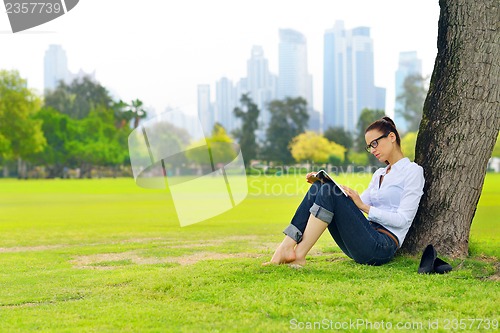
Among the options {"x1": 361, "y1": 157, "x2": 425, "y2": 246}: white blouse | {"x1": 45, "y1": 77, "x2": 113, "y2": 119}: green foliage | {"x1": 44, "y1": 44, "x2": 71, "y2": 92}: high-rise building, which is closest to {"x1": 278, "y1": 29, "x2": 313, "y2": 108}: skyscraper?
{"x1": 45, "y1": 77, "x2": 113, "y2": 119}: green foliage

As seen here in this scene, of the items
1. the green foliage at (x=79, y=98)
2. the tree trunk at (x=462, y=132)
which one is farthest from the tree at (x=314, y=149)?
the tree trunk at (x=462, y=132)

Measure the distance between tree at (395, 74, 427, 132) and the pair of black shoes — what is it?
62465 mm

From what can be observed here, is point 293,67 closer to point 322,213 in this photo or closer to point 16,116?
point 16,116

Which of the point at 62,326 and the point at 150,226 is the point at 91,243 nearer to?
the point at 150,226

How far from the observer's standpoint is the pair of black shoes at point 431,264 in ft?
18.7

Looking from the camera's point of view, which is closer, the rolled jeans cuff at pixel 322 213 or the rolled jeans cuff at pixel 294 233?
the rolled jeans cuff at pixel 322 213

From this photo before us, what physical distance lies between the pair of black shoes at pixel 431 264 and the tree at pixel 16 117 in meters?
56.6

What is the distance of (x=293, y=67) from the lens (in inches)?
3270

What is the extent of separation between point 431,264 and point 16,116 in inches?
2300

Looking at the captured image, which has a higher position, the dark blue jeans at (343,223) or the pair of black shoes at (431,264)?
the dark blue jeans at (343,223)

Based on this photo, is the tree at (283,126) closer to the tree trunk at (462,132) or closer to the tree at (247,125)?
the tree at (247,125)

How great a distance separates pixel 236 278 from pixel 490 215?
42.2ft

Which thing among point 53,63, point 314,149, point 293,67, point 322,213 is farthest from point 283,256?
point 53,63

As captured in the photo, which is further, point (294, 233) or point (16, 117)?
point (16, 117)
